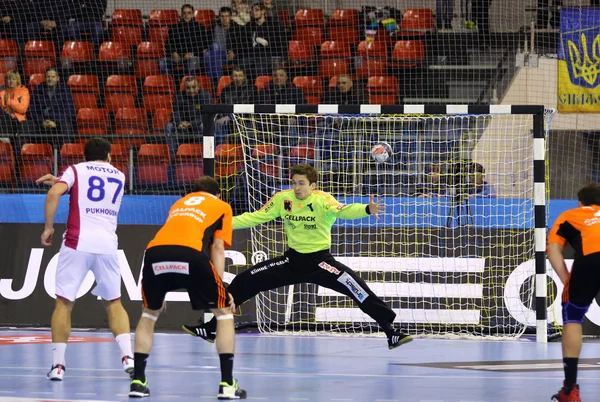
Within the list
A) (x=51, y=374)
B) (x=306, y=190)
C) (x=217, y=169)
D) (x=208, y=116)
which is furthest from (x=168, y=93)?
(x=51, y=374)

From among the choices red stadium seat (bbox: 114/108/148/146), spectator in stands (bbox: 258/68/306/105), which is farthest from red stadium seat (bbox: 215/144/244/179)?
red stadium seat (bbox: 114/108/148/146)

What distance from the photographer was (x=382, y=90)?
59.3ft

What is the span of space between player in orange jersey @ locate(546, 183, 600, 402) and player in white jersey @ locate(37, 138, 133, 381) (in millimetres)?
3835

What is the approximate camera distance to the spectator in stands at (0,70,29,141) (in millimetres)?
18016

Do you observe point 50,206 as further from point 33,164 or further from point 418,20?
point 418,20

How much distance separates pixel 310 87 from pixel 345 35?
173 cm

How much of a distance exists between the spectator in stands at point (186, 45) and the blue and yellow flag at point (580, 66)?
6692 mm

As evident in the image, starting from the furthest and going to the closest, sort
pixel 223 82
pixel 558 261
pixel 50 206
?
pixel 223 82, pixel 50 206, pixel 558 261

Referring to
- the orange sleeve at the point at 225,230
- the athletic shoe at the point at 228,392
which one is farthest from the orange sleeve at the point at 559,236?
the athletic shoe at the point at 228,392

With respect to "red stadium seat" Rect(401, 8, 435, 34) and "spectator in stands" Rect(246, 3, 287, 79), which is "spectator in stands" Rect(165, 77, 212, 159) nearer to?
"spectator in stands" Rect(246, 3, 287, 79)

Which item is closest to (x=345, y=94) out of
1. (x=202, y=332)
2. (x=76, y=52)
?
(x=76, y=52)

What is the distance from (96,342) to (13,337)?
126 cm

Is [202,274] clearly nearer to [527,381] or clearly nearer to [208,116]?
[527,381]

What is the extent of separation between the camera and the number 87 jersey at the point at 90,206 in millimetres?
8898
